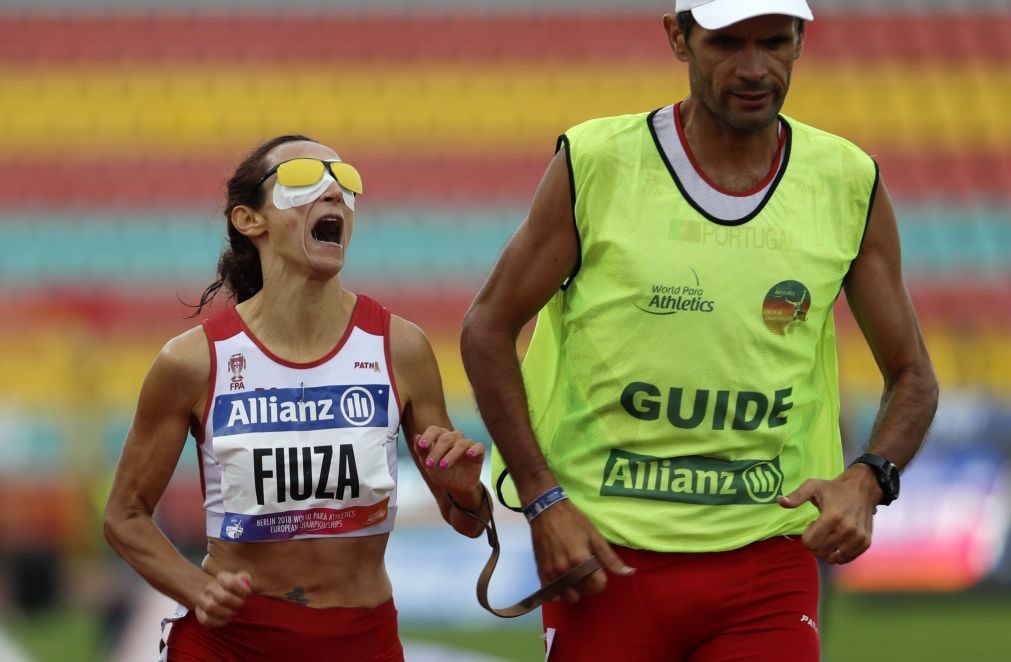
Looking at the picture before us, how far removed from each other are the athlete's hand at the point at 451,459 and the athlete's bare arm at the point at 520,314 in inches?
3.6

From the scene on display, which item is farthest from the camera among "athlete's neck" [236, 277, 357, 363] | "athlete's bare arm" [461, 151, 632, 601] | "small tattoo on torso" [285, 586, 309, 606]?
"athlete's neck" [236, 277, 357, 363]

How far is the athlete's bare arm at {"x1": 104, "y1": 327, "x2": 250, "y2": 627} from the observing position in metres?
3.46

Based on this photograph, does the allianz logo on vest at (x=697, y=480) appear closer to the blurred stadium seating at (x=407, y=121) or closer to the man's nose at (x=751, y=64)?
the man's nose at (x=751, y=64)

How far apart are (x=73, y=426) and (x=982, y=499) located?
244 inches

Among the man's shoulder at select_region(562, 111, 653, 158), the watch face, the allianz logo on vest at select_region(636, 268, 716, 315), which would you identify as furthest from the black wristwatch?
the man's shoulder at select_region(562, 111, 653, 158)

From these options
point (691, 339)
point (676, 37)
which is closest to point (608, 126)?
point (676, 37)

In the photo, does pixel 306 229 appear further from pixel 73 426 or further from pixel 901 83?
pixel 901 83

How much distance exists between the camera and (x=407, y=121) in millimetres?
17312

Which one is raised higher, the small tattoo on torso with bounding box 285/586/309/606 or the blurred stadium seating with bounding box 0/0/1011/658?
the blurred stadium seating with bounding box 0/0/1011/658

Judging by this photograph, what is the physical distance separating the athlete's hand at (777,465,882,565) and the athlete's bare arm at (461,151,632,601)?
1.64ft

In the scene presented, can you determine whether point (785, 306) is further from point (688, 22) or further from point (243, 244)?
point (243, 244)

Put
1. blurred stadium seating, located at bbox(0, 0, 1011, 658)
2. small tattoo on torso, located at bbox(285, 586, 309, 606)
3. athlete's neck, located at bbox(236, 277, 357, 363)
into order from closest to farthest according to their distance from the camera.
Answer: small tattoo on torso, located at bbox(285, 586, 309, 606) → athlete's neck, located at bbox(236, 277, 357, 363) → blurred stadium seating, located at bbox(0, 0, 1011, 658)

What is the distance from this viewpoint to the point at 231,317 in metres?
3.61

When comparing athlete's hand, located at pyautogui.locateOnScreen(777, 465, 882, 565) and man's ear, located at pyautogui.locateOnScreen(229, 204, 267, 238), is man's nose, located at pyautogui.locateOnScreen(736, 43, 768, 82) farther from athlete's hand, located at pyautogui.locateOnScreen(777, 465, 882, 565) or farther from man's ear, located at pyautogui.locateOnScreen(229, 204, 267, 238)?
man's ear, located at pyautogui.locateOnScreen(229, 204, 267, 238)
